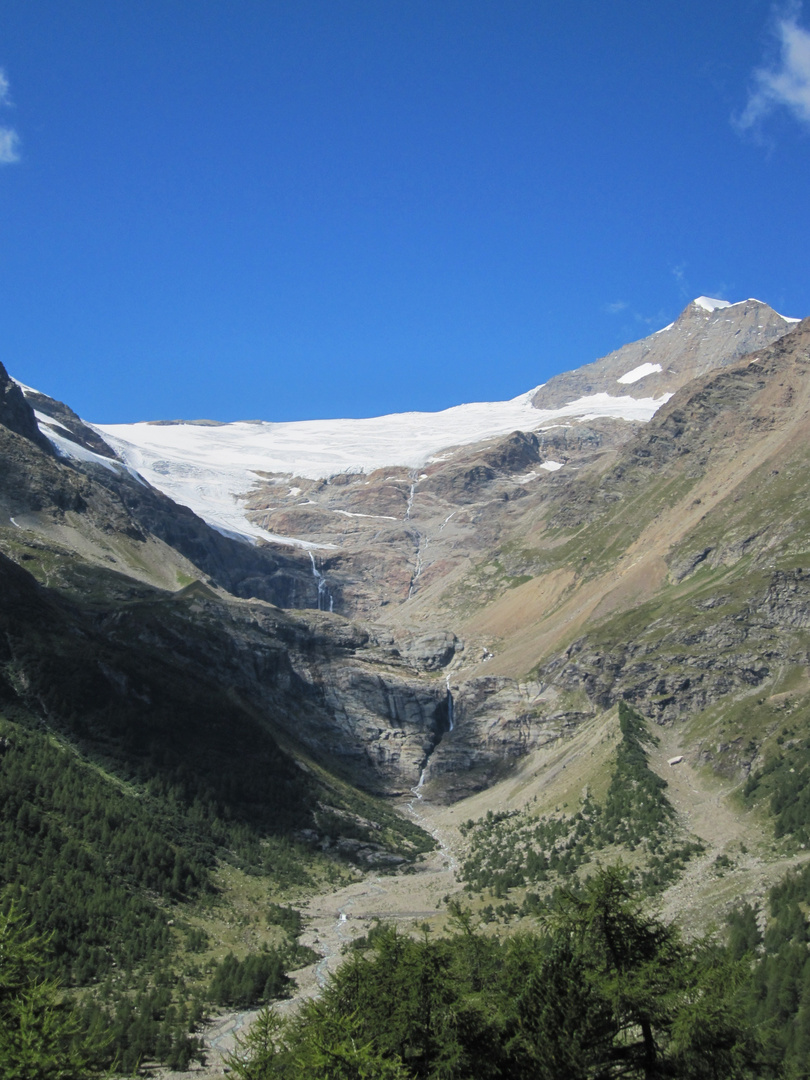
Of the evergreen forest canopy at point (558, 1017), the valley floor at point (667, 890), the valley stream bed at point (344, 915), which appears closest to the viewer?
the evergreen forest canopy at point (558, 1017)

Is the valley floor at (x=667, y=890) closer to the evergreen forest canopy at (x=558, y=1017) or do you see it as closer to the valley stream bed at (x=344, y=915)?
the valley stream bed at (x=344, y=915)

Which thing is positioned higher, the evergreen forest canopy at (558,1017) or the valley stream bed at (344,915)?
the evergreen forest canopy at (558,1017)

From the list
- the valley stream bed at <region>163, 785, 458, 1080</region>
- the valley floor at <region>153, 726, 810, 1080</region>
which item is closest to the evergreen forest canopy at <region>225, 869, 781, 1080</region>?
the valley floor at <region>153, 726, 810, 1080</region>

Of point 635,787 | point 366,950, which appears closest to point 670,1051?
point 366,950

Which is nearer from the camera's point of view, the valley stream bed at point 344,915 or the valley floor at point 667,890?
the valley stream bed at point 344,915

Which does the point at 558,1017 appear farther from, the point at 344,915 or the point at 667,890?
the point at 344,915

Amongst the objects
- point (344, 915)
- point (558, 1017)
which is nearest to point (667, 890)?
point (344, 915)

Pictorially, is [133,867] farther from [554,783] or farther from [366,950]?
[554,783]

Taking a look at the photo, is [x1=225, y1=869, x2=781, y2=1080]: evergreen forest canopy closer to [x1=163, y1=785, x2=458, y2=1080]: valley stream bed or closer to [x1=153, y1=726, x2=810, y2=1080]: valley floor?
[x1=153, y1=726, x2=810, y2=1080]: valley floor

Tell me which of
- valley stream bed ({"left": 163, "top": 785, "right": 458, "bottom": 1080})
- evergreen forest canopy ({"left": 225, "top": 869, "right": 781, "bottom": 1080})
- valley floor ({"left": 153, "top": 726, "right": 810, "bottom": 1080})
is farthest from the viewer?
valley floor ({"left": 153, "top": 726, "right": 810, "bottom": 1080})

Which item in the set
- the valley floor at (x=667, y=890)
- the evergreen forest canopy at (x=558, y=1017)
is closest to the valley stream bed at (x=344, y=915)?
the valley floor at (x=667, y=890)

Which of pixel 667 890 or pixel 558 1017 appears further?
pixel 667 890

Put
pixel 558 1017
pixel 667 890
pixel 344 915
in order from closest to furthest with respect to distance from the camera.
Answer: pixel 558 1017
pixel 667 890
pixel 344 915

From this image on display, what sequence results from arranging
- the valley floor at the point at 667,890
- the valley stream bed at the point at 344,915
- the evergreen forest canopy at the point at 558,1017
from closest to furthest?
the evergreen forest canopy at the point at 558,1017
the valley stream bed at the point at 344,915
the valley floor at the point at 667,890
